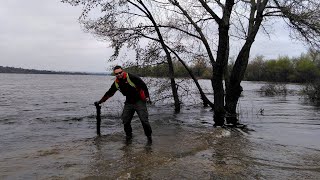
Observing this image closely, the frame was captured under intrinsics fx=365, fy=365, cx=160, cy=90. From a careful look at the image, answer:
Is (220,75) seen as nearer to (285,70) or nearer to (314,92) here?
(314,92)

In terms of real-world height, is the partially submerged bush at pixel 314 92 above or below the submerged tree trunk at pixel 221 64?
below

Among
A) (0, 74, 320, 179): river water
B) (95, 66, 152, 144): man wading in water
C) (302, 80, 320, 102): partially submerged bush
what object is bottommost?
(0, 74, 320, 179): river water

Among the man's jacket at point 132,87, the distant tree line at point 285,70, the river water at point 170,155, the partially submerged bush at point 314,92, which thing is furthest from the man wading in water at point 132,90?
the distant tree line at point 285,70

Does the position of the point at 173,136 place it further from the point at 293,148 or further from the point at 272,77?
the point at 272,77

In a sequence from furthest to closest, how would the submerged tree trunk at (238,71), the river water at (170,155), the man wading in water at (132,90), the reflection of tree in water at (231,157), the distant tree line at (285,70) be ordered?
1. the distant tree line at (285,70)
2. the submerged tree trunk at (238,71)
3. the man wading in water at (132,90)
4. the river water at (170,155)
5. the reflection of tree in water at (231,157)

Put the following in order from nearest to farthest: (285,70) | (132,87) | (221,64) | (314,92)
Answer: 1. (132,87)
2. (221,64)
3. (314,92)
4. (285,70)

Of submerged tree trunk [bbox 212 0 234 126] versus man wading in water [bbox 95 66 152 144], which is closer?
man wading in water [bbox 95 66 152 144]

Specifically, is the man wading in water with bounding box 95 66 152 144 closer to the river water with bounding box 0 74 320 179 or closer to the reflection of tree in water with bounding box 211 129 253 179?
the river water with bounding box 0 74 320 179

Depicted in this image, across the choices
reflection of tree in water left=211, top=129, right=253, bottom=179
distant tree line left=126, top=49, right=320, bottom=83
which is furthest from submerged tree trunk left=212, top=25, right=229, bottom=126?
distant tree line left=126, top=49, right=320, bottom=83

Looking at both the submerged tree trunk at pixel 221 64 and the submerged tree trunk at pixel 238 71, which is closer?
the submerged tree trunk at pixel 221 64

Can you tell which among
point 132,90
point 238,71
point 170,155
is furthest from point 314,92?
point 170,155

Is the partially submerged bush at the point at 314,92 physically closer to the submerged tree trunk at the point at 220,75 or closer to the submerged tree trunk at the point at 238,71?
the submerged tree trunk at the point at 238,71

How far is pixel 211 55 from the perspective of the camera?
701 inches

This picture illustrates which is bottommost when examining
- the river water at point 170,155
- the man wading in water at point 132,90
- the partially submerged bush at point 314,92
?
the river water at point 170,155
